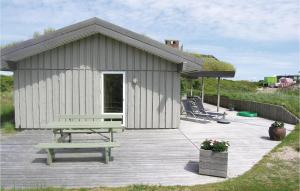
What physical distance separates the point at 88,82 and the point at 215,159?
A: 648 centimetres

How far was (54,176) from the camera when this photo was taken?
21.5ft

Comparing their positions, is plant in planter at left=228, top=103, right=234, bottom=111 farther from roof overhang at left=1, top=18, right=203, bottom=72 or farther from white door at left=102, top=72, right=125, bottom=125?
white door at left=102, top=72, right=125, bottom=125

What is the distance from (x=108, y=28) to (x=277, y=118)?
344 inches

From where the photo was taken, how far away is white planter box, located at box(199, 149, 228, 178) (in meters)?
6.52

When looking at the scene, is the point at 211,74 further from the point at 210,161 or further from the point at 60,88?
the point at 210,161

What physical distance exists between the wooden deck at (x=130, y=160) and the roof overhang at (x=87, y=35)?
2622 millimetres

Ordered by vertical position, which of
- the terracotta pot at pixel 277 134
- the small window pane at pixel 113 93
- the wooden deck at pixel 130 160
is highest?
the small window pane at pixel 113 93

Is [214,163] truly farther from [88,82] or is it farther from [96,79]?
[88,82]

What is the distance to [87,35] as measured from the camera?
1150cm

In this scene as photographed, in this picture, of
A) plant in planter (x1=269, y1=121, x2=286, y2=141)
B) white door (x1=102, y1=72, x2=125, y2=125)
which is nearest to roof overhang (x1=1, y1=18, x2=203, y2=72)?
white door (x1=102, y1=72, x2=125, y2=125)

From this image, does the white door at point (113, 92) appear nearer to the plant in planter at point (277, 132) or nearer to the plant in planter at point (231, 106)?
the plant in planter at point (277, 132)

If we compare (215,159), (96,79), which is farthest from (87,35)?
(215,159)

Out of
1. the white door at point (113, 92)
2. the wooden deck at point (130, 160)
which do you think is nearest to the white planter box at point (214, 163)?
the wooden deck at point (130, 160)

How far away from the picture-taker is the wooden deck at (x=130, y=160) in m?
6.37
